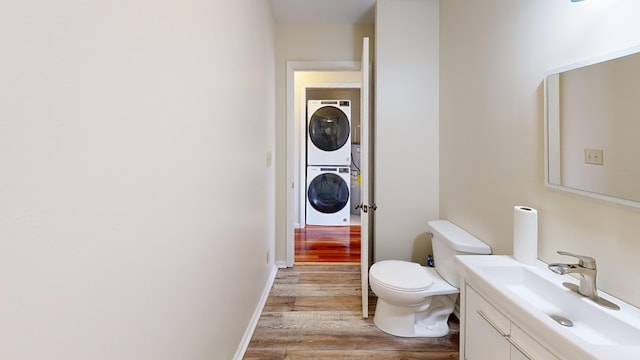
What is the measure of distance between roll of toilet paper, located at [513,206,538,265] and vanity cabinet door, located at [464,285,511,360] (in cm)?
32

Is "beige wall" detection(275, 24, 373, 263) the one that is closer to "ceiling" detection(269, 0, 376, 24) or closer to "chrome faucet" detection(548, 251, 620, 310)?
"ceiling" detection(269, 0, 376, 24)

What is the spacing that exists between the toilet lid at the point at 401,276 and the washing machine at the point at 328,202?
2810 millimetres

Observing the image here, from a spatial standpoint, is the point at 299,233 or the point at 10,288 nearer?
the point at 10,288

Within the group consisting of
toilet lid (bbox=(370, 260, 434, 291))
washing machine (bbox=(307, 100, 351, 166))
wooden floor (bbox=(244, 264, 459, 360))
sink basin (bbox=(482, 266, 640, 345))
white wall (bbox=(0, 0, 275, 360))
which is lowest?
wooden floor (bbox=(244, 264, 459, 360))

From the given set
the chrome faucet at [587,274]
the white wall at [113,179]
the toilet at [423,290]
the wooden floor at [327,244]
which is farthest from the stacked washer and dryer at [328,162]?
the chrome faucet at [587,274]

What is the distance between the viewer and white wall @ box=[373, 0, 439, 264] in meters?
2.61

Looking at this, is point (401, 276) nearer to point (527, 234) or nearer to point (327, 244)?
point (527, 234)

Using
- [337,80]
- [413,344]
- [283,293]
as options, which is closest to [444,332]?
[413,344]

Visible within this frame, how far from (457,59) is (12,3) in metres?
2.45

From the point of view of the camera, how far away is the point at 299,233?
4.69m

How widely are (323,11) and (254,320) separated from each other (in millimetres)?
2696

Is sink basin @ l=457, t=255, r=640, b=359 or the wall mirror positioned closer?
sink basin @ l=457, t=255, r=640, b=359

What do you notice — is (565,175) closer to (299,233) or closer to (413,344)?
(413,344)

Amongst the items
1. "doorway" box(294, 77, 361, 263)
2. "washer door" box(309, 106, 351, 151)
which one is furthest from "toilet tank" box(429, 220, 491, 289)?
"washer door" box(309, 106, 351, 151)
